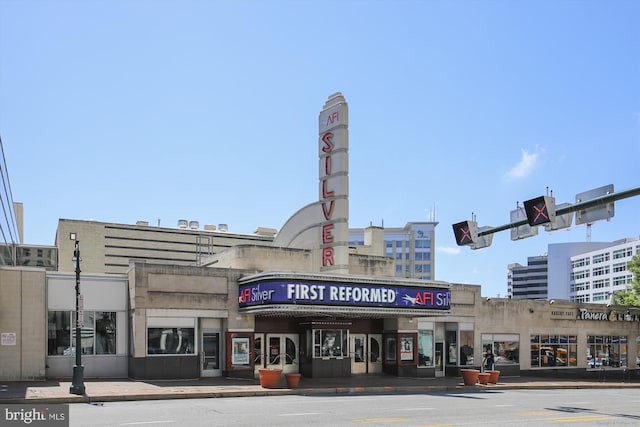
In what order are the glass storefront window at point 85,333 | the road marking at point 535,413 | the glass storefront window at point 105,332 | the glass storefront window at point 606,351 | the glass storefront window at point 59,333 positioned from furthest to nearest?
1. the glass storefront window at point 606,351
2. the glass storefront window at point 105,332
3. the glass storefront window at point 85,333
4. the glass storefront window at point 59,333
5. the road marking at point 535,413

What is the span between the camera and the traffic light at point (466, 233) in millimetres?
23344

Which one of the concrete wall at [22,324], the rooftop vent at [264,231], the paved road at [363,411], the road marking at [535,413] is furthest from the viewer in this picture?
the rooftop vent at [264,231]

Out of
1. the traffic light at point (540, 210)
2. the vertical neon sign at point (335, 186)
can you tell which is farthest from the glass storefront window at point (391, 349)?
the traffic light at point (540, 210)

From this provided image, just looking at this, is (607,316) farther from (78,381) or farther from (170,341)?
(78,381)

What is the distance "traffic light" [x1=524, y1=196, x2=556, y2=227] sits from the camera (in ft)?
62.6

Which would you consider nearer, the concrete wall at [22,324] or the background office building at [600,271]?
the concrete wall at [22,324]

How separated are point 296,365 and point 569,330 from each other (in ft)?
64.3

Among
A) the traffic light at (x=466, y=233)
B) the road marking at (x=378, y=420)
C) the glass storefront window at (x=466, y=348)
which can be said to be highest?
the traffic light at (x=466, y=233)

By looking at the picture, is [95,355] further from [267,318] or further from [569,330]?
[569,330]

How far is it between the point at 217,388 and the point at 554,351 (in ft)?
81.7

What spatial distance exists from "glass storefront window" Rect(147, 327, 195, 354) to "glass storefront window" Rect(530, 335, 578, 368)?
21.9 m

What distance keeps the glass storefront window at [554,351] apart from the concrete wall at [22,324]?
2799 centimetres

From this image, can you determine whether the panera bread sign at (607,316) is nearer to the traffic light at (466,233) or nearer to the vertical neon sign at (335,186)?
the vertical neon sign at (335,186)

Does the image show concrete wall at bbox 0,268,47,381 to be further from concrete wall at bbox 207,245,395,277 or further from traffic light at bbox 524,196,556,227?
traffic light at bbox 524,196,556,227
